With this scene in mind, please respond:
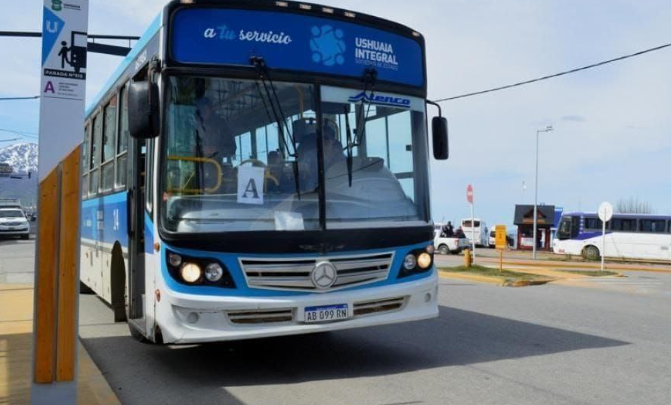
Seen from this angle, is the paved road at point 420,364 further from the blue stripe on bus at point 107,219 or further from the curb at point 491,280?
the curb at point 491,280

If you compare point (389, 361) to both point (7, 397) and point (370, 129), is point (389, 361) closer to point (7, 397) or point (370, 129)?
point (370, 129)

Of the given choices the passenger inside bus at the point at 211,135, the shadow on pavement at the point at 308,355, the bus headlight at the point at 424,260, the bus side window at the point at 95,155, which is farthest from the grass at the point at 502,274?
the passenger inside bus at the point at 211,135

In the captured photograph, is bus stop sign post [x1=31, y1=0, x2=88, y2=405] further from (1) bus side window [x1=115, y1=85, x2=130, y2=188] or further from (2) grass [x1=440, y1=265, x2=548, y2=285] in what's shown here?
(2) grass [x1=440, y1=265, x2=548, y2=285]

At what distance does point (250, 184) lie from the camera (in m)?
6.32

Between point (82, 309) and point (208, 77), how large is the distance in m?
6.75

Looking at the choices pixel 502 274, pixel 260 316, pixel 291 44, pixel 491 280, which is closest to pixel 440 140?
pixel 291 44

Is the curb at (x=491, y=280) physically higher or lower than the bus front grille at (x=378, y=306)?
lower

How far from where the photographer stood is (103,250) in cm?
942

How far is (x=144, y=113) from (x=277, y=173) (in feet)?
4.20

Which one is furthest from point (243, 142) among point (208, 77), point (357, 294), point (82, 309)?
point (82, 309)

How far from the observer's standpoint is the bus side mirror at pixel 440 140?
7730 mm

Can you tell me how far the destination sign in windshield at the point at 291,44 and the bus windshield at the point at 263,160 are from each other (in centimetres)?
24

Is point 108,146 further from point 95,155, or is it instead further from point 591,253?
point 591,253

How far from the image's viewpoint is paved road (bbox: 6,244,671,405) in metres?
5.99
